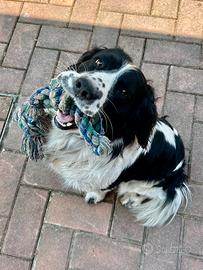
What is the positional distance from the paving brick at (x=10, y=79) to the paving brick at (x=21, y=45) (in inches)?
2.7

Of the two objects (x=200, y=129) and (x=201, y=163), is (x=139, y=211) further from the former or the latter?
(x=200, y=129)

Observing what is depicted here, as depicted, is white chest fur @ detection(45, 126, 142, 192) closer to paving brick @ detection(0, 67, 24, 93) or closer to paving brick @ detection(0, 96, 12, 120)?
paving brick @ detection(0, 96, 12, 120)

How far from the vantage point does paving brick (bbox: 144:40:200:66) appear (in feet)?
13.9

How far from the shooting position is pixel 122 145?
9.20 feet

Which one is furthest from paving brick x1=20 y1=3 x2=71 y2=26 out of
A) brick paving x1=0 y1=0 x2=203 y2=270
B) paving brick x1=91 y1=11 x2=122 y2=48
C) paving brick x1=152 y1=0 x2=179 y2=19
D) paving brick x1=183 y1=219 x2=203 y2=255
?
paving brick x1=183 y1=219 x2=203 y2=255

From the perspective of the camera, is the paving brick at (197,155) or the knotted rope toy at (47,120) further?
the paving brick at (197,155)

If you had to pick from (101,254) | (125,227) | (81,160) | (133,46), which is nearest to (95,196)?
(125,227)

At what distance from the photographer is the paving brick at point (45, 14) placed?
4.46 metres

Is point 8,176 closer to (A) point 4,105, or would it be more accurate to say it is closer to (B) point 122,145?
(A) point 4,105

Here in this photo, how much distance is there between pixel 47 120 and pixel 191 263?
148cm

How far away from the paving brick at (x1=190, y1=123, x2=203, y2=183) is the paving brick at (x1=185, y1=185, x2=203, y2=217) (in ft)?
0.26

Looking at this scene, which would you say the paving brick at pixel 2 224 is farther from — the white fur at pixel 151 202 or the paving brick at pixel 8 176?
the white fur at pixel 151 202

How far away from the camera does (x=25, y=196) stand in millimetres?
3555

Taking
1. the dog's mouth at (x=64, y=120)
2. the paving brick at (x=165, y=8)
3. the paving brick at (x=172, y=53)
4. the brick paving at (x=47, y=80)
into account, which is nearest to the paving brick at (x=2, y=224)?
the brick paving at (x=47, y=80)
